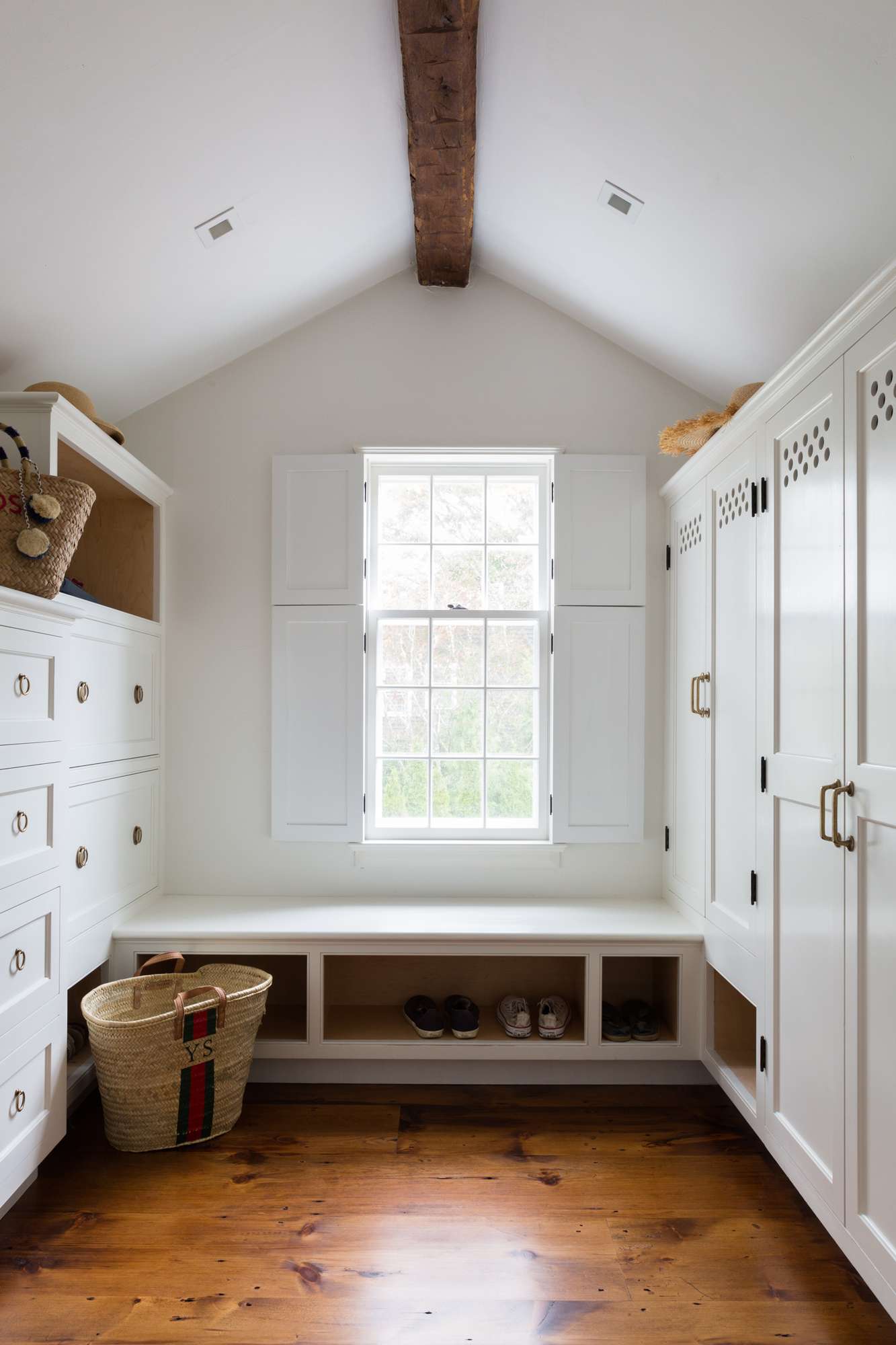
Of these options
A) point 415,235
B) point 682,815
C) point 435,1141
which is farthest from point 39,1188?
point 415,235

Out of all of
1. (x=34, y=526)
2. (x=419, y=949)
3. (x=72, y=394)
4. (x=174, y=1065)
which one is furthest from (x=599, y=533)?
(x=174, y=1065)

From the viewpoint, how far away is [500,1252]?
6.33 ft

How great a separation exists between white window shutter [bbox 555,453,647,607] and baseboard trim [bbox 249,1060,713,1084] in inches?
63.8

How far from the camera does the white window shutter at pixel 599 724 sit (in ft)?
10.3

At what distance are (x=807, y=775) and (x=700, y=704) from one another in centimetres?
82

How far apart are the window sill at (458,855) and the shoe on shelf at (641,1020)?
1.78ft

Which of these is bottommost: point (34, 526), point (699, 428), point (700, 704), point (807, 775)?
point (807, 775)

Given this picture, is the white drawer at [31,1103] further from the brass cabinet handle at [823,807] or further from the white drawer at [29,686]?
the brass cabinet handle at [823,807]

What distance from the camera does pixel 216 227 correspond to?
2504mm

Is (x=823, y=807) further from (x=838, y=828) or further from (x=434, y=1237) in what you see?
(x=434, y=1237)

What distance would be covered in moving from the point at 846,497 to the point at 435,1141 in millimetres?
2056

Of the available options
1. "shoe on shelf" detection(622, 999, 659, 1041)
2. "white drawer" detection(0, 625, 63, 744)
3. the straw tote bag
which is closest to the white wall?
"shoe on shelf" detection(622, 999, 659, 1041)

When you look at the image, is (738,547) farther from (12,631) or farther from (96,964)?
(96,964)

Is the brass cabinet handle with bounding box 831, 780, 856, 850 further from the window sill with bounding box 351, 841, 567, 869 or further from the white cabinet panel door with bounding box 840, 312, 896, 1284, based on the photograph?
the window sill with bounding box 351, 841, 567, 869
